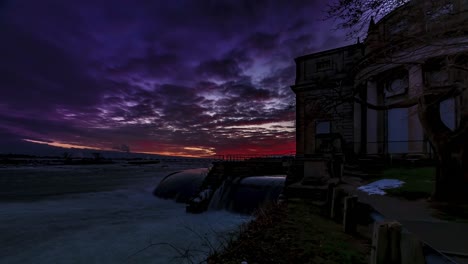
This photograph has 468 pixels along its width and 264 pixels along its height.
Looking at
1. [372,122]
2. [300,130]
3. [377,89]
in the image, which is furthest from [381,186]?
[300,130]

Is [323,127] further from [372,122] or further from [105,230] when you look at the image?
[105,230]

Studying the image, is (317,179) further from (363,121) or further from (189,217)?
(363,121)

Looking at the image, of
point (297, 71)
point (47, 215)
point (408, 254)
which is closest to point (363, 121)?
point (297, 71)

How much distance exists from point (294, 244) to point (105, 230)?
38.2ft

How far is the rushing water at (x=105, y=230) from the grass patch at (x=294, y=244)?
1.05 meters

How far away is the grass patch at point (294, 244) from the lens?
4.99 metres

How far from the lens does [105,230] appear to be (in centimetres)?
1357

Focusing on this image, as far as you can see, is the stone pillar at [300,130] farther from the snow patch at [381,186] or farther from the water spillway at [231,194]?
the snow patch at [381,186]

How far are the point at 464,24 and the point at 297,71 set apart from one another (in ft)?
100.0

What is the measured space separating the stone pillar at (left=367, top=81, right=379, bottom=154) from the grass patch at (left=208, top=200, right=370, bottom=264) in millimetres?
21063

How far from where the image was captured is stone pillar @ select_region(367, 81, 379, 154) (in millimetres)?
25703

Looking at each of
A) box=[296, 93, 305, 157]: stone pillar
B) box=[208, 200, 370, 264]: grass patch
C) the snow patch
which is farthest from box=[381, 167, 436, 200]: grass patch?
box=[296, 93, 305, 157]: stone pillar

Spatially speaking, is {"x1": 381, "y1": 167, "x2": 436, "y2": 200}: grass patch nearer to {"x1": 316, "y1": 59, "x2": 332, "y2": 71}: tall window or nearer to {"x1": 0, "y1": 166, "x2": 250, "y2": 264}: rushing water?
{"x1": 0, "y1": 166, "x2": 250, "y2": 264}: rushing water

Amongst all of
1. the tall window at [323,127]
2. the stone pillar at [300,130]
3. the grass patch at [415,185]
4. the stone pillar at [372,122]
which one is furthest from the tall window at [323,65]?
the grass patch at [415,185]
